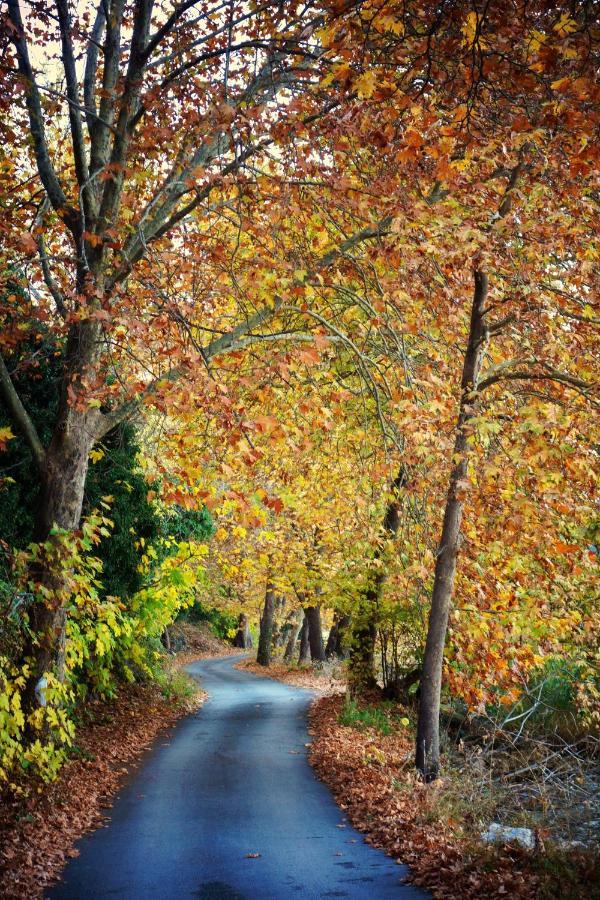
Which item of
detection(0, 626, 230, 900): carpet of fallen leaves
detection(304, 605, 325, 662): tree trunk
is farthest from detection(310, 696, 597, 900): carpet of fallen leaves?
detection(304, 605, 325, 662): tree trunk

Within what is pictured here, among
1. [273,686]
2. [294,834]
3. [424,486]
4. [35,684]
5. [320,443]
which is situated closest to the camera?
[294,834]

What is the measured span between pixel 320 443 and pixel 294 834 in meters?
7.12

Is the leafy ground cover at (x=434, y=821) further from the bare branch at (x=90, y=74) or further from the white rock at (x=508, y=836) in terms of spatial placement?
the bare branch at (x=90, y=74)

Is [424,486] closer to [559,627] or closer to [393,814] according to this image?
[559,627]

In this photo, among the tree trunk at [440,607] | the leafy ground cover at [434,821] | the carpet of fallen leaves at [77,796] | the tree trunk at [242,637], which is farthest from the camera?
the tree trunk at [242,637]

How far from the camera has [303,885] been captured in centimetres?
634

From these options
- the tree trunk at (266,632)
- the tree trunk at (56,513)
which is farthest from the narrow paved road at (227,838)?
the tree trunk at (266,632)

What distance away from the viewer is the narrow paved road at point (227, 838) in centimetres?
628

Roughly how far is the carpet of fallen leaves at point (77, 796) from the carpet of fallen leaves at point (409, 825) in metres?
2.96

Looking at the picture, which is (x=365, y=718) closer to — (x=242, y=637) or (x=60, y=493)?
(x=60, y=493)

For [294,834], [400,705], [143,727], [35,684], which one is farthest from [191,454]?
[400,705]

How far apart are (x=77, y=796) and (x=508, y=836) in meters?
4.84

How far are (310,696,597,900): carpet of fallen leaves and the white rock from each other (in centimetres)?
23

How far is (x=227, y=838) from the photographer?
7734 mm
